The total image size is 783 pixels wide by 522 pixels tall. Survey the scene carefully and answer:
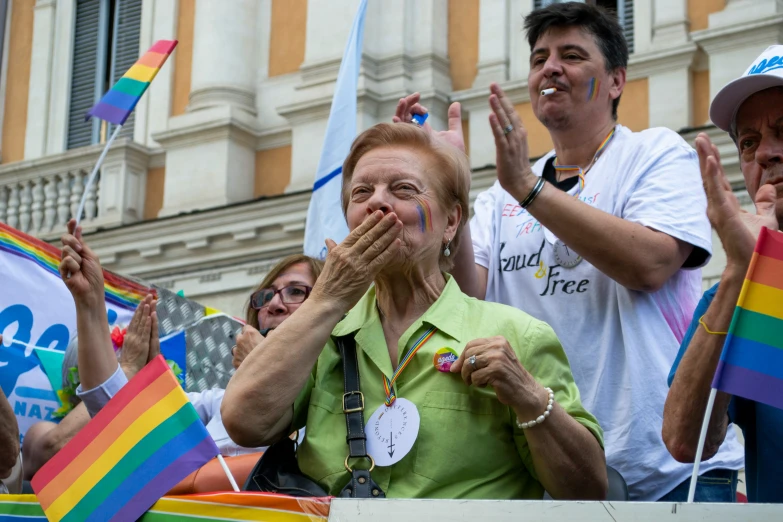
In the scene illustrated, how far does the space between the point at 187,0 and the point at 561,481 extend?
1130cm

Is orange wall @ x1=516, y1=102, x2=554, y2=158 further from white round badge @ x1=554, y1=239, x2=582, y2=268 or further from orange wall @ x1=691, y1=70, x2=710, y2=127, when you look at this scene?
white round badge @ x1=554, y1=239, x2=582, y2=268

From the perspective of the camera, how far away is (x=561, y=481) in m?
3.02

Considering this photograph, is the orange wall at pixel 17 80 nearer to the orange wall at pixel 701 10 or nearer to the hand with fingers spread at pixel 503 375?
the orange wall at pixel 701 10

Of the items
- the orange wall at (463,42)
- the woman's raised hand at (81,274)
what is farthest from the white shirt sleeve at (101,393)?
the orange wall at (463,42)

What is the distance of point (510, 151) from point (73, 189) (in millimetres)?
10182

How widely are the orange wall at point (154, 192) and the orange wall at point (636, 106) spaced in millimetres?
4806

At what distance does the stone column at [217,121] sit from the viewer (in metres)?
12.4

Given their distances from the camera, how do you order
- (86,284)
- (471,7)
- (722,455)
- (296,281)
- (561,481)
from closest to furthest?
1. (561,481)
2. (722,455)
3. (86,284)
4. (296,281)
5. (471,7)

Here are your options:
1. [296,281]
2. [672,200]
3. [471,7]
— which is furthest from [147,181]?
[672,200]

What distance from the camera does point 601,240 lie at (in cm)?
362

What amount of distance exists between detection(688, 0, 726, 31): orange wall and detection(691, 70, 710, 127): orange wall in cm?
39

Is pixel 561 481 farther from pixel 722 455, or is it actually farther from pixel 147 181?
pixel 147 181

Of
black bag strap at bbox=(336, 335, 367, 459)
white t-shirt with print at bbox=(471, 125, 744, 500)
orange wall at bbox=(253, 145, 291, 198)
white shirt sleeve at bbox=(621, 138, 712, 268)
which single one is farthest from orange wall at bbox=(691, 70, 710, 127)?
black bag strap at bbox=(336, 335, 367, 459)

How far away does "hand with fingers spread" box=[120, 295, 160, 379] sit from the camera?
16.3ft
